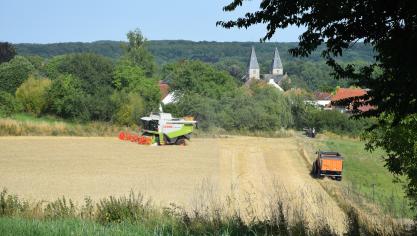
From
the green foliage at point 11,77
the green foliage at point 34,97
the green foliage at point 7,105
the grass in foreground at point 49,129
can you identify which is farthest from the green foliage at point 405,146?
the green foliage at point 11,77

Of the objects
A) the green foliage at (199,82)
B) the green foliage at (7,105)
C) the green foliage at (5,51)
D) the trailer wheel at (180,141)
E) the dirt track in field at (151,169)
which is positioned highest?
the green foliage at (5,51)

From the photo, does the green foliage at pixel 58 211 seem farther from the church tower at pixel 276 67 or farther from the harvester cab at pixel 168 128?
the church tower at pixel 276 67

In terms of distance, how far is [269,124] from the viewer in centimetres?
5644

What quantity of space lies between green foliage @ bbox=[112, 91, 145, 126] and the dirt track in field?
9664mm

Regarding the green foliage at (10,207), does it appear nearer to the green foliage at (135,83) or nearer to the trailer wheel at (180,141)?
the trailer wheel at (180,141)

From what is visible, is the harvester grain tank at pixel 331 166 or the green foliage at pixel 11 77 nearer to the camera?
the harvester grain tank at pixel 331 166

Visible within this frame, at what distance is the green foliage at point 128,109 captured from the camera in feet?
181

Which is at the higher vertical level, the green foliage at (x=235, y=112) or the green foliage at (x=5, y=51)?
the green foliage at (x=5, y=51)

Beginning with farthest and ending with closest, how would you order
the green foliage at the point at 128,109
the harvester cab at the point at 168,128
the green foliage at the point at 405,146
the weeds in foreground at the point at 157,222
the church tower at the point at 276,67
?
the church tower at the point at 276,67 → the green foliage at the point at 128,109 → the harvester cab at the point at 168,128 → the green foliage at the point at 405,146 → the weeds in foreground at the point at 157,222

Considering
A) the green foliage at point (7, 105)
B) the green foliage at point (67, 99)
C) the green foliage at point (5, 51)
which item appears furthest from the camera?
the green foliage at point (5, 51)

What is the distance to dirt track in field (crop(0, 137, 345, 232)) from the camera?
20.5 metres

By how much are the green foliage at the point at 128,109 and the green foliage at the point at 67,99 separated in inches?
119

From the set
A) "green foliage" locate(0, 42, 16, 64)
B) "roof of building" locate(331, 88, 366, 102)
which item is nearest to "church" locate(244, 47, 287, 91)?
"green foliage" locate(0, 42, 16, 64)

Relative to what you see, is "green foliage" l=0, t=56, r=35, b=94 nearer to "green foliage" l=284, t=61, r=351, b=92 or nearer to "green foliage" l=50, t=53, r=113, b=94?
"green foliage" l=50, t=53, r=113, b=94
